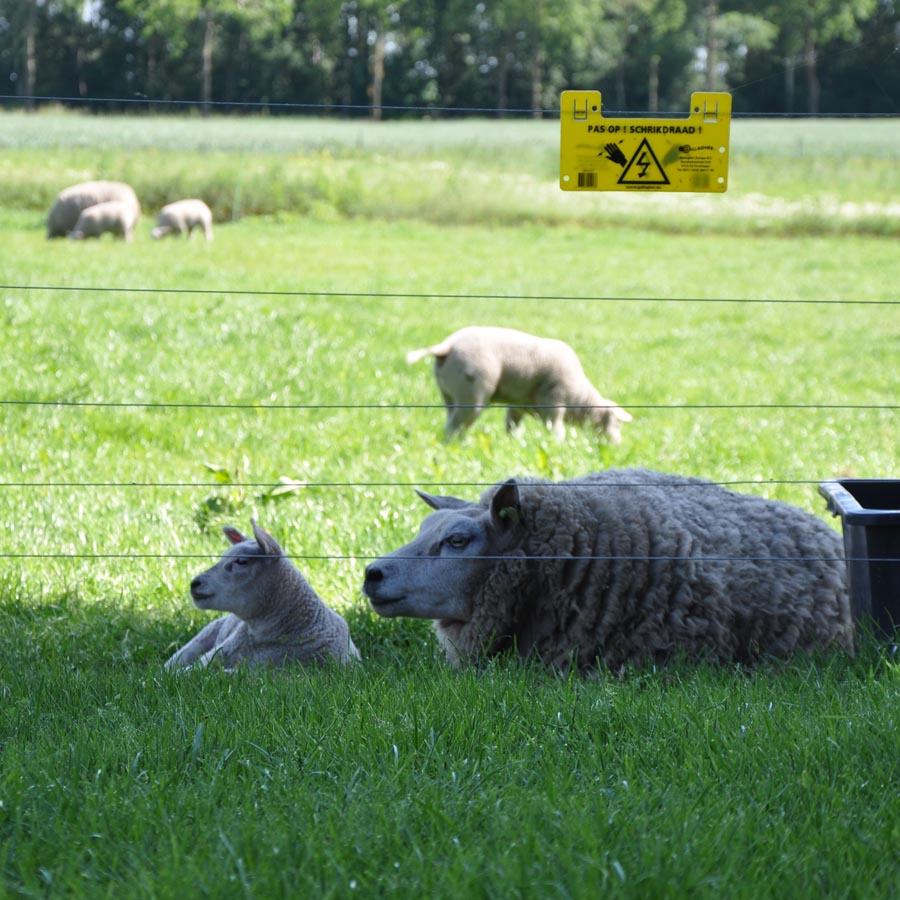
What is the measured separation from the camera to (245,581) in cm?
453

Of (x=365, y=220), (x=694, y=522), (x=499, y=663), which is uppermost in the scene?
(x=365, y=220)

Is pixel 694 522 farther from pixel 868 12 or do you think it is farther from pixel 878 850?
pixel 868 12

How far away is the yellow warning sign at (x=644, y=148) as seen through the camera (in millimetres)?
4055

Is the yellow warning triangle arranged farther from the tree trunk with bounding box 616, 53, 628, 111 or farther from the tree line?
the tree trunk with bounding box 616, 53, 628, 111

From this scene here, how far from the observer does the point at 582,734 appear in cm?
329

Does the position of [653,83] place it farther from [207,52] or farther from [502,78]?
[207,52]

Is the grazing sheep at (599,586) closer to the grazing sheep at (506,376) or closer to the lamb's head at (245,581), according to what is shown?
the lamb's head at (245,581)

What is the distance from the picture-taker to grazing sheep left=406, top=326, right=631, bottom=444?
28.9ft

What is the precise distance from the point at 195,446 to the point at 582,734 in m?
5.39

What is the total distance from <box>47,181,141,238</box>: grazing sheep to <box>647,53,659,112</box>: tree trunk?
20857mm

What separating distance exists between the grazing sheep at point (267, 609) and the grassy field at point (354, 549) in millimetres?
301

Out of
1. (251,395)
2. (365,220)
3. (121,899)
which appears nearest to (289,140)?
(365,220)

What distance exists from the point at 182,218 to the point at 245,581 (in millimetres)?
12506

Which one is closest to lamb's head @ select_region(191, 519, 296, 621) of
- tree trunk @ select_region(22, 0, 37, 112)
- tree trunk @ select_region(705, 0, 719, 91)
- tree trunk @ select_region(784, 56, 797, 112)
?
tree trunk @ select_region(22, 0, 37, 112)
